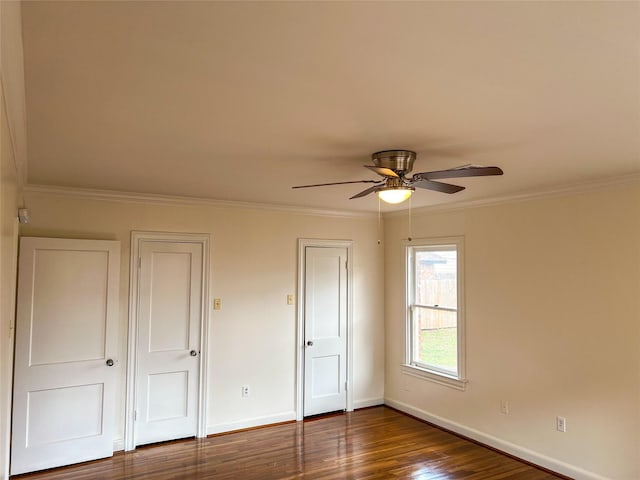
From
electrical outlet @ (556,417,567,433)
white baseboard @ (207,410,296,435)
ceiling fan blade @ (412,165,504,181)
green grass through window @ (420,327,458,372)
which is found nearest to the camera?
ceiling fan blade @ (412,165,504,181)

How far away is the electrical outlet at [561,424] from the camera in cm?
387

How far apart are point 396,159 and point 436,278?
2.89 metres

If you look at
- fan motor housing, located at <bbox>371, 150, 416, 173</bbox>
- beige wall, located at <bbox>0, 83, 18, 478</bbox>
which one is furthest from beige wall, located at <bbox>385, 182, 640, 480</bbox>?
beige wall, located at <bbox>0, 83, 18, 478</bbox>

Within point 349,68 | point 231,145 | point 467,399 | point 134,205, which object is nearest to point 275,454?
point 467,399

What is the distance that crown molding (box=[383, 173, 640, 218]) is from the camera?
3.55 meters

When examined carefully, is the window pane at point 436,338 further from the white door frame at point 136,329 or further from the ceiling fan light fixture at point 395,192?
the ceiling fan light fixture at point 395,192

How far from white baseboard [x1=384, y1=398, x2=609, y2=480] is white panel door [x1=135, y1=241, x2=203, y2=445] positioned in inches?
99.8

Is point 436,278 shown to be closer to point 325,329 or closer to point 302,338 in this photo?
point 325,329

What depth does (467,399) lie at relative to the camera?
478cm

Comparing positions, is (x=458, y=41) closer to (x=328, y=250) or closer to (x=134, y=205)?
(x=134, y=205)

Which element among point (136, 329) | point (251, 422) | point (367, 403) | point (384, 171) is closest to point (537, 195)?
point (384, 171)

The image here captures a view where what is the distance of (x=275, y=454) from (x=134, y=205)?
2.75 meters

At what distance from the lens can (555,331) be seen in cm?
399

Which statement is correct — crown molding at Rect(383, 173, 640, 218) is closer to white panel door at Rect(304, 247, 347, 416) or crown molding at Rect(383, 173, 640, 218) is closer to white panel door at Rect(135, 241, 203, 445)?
white panel door at Rect(304, 247, 347, 416)
